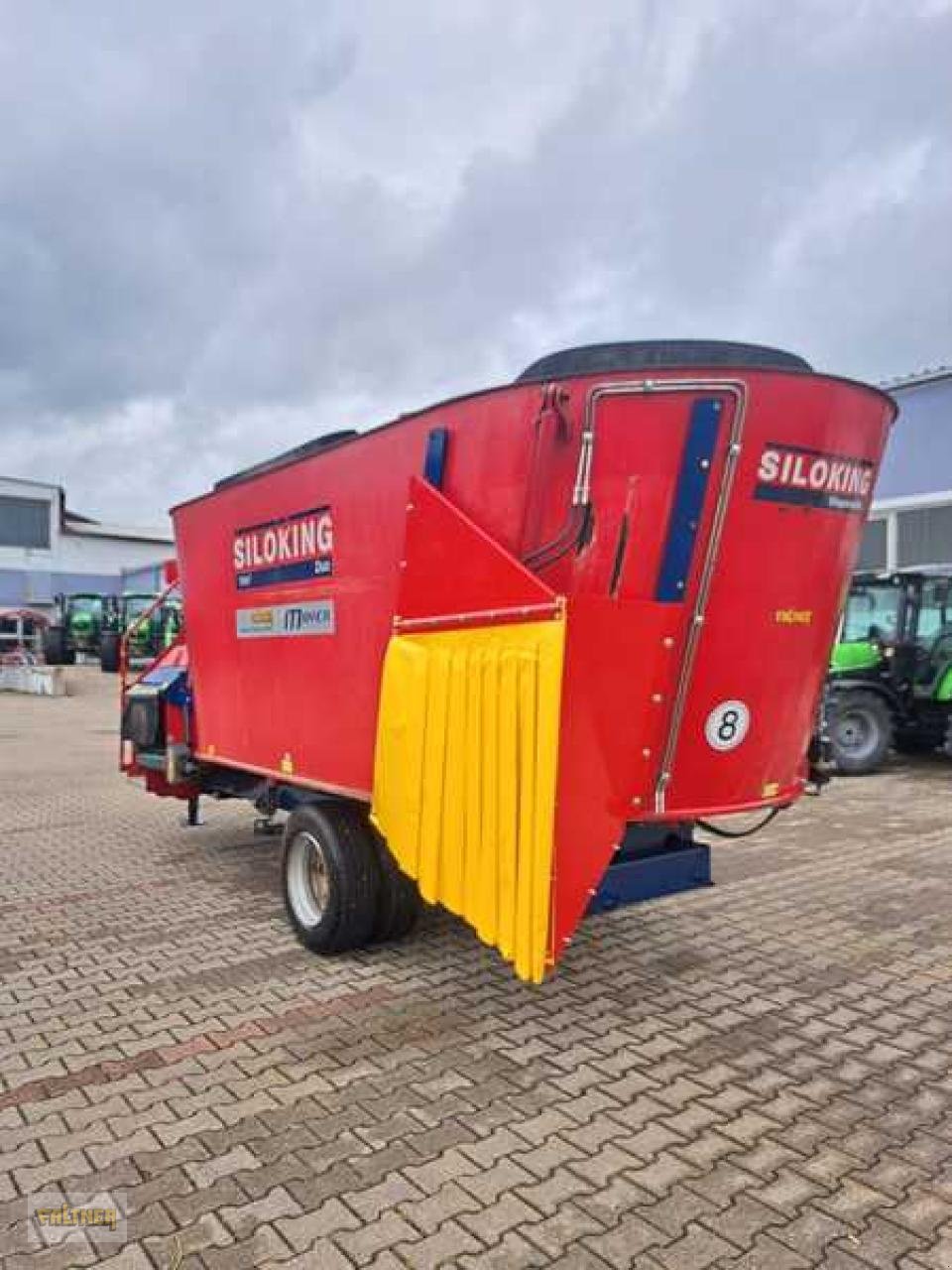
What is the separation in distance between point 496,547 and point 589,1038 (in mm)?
2012

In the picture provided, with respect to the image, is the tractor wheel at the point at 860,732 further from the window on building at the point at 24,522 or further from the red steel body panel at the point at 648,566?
the window on building at the point at 24,522

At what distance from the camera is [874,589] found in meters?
11.2

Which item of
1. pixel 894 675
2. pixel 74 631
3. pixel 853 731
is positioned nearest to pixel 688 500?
pixel 853 731

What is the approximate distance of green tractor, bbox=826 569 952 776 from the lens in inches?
422

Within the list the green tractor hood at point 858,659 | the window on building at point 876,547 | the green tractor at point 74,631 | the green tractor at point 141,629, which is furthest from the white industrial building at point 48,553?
the green tractor hood at point 858,659

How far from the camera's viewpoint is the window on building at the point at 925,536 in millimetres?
16938

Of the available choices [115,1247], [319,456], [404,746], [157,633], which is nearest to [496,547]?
[404,746]

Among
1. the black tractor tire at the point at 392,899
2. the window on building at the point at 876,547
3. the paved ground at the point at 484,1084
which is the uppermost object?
the window on building at the point at 876,547

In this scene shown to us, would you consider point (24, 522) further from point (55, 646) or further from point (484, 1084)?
point (484, 1084)

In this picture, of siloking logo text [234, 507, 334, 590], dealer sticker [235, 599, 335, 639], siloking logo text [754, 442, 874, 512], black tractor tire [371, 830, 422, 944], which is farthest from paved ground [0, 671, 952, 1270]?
siloking logo text [754, 442, 874, 512]

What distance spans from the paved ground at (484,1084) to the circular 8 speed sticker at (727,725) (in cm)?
122

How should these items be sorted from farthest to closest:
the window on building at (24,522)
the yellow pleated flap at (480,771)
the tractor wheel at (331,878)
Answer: the window on building at (24,522), the tractor wheel at (331,878), the yellow pleated flap at (480,771)

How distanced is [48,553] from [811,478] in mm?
48497

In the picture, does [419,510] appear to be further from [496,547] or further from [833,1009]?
[833,1009]
